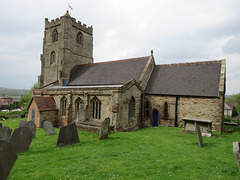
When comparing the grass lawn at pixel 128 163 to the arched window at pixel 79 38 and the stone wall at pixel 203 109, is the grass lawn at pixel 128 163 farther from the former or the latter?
the arched window at pixel 79 38

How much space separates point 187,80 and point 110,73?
10.8 m

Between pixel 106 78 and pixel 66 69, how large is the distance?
926 centimetres

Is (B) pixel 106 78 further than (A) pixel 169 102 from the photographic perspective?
Yes

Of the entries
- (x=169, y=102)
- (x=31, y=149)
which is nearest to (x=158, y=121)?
(x=169, y=102)

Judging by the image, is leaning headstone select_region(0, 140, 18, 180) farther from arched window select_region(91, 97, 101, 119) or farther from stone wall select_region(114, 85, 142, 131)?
arched window select_region(91, 97, 101, 119)

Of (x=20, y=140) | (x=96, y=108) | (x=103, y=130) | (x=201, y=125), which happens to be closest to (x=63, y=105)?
(x=96, y=108)

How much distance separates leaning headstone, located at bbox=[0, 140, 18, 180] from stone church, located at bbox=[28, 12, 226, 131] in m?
8.97

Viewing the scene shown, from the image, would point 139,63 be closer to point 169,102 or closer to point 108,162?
point 169,102

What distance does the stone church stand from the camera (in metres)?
16.0

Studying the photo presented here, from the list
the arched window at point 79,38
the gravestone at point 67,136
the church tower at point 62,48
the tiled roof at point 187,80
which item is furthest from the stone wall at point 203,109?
the arched window at point 79,38

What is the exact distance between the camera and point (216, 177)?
5.86 meters

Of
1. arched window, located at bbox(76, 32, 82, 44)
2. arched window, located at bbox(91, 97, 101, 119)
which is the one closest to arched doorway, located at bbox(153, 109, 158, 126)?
arched window, located at bbox(91, 97, 101, 119)

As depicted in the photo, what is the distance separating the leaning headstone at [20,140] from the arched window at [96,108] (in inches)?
346

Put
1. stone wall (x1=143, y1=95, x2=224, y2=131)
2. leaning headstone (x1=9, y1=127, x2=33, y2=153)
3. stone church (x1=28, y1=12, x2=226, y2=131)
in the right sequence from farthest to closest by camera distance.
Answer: stone church (x1=28, y1=12, x2=226, y2=131) → stone wall (x1=143, y1=95, x2=224, y2=131) → leaning headstone (x1=9, y1=127, x2=33, y2=153)
